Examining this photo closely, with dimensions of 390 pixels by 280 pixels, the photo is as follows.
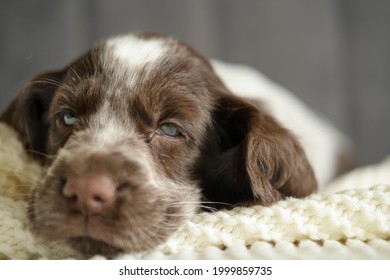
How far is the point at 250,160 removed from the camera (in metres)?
1.57

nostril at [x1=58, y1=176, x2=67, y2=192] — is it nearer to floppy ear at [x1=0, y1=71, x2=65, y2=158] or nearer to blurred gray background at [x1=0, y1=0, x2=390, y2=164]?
floppy ear at [x1=0, y1=71, x2=65, y2=158]

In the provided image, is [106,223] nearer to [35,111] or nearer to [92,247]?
[92,247]

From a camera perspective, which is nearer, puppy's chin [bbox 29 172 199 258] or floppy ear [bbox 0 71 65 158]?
puppy's chin [bbox 29 172 199 258]

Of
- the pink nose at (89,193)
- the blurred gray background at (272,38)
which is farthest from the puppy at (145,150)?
the blurred gray background at (272,38)

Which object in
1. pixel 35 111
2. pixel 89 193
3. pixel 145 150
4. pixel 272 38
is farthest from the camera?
pixel 272 38

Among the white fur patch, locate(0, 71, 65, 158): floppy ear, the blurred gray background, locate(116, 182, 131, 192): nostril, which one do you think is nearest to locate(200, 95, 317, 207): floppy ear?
the white fur patch

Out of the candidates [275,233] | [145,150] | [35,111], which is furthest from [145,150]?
[35,111]

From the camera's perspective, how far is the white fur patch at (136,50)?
1675 millimetres

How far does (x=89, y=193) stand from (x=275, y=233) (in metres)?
0.50

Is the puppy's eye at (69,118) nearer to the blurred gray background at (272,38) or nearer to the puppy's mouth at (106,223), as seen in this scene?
the puppy's mouth at (106,223)

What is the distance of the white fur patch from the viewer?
5.49ft

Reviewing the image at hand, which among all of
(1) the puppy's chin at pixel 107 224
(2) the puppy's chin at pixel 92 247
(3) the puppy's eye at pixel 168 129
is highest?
(3) the puppy's eye at pixel 168 129

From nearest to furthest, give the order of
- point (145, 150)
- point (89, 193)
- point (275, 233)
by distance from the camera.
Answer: point (89, 193) < point (275, 233) < point (145, 150)
